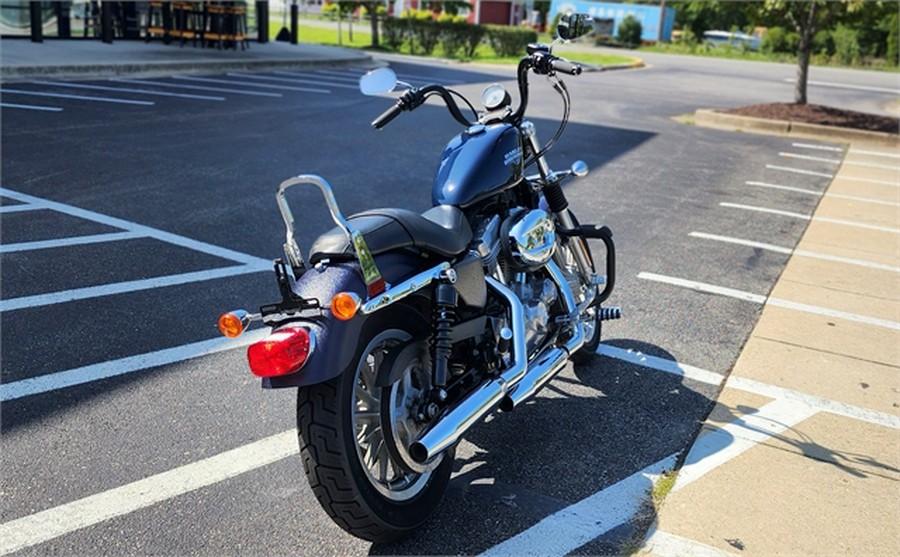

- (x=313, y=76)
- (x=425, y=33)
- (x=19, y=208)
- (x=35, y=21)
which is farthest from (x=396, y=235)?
(x=425, y=33)

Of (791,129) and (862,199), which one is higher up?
(791,129)

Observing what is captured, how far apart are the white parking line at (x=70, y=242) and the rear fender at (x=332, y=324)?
4144mm

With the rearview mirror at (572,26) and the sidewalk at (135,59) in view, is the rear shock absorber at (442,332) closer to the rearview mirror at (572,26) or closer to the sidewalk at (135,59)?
the rearview mirror at (572,26)

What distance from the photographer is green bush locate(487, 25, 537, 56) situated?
A: 32781mm

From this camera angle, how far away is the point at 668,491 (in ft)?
12.2

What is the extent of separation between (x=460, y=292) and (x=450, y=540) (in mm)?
934

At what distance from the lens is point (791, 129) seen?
15438 mm

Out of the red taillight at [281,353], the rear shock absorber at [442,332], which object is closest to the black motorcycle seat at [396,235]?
the rear shock absorber at [442,332]

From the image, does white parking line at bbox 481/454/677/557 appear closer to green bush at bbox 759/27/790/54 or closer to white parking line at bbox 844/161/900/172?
white parking line at bbox 844/161/900/172

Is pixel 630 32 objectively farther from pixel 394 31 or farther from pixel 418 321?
pixel 418 321

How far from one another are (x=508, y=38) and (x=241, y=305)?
28830 millimetres

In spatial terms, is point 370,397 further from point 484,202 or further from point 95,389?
point 95,389

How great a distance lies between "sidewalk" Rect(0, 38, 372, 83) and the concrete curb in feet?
33.3

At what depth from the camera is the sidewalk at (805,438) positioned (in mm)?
3467
